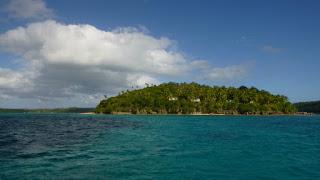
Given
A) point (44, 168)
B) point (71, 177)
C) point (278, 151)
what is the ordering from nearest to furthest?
point (71, 177), point (44, 168), point (278, 151)

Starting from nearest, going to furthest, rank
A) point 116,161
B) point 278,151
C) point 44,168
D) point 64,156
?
point 44,168
point 116,161
point 64,156
point 278,151

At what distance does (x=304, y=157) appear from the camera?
39531 millimetres

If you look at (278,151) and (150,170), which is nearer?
(150,170)

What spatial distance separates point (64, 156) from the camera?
3750 cm

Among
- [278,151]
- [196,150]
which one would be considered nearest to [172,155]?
[196,150]

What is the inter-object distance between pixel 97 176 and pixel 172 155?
13.1 metres

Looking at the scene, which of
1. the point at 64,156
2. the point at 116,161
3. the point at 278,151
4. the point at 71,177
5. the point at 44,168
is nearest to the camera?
the point at 71,177

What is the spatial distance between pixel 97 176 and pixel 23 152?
52.2ft

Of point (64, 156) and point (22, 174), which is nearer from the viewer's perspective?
point (22, 174)

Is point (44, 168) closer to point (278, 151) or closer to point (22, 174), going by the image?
point (22, 174)

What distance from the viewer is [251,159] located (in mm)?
37125


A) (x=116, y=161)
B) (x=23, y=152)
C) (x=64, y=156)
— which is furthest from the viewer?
(x=23, y=152)

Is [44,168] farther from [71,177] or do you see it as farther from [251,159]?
[251,159]

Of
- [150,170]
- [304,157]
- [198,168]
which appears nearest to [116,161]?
[150,170]
